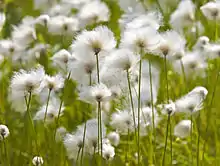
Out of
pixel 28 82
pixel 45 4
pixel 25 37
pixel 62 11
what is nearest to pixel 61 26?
pixel 25 37

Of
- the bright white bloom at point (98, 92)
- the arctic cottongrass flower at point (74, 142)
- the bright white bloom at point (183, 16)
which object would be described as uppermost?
the bright white bloom at point (183, 16)

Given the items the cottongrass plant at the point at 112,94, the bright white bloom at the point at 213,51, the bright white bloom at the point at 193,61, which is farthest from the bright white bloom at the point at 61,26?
the bright white bloom at the point at 213,51

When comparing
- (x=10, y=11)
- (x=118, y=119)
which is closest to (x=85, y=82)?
(x=118, y=119)

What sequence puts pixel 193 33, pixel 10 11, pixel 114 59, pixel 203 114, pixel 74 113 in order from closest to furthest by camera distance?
pixel 114 59, pixel 203 114, pixel 74 113, pixel 193 33, pixel 10 11

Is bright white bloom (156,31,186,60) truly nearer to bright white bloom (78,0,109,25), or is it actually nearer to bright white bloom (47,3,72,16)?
bright white bloom (78,0,109,25)

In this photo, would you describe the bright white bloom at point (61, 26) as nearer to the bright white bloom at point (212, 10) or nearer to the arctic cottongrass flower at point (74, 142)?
the bright white bloom at point (212, 10)

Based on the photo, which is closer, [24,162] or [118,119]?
[118,119]

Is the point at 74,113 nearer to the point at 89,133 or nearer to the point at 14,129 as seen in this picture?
the point at 14,129
